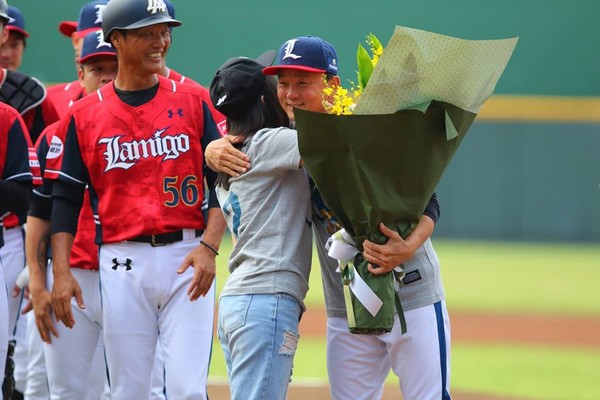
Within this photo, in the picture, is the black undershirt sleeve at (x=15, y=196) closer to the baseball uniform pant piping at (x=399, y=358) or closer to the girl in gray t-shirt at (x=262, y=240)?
the girl in gray t-shirt at (x=262, y=240)

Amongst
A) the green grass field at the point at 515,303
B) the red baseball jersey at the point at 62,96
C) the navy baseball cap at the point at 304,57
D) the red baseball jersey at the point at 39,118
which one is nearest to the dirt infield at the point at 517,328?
the green grass field at the point at 515,303

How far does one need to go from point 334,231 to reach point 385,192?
0.41 m

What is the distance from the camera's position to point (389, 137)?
10.6 ft

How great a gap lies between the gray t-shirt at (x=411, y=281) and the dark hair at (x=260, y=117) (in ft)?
1.08

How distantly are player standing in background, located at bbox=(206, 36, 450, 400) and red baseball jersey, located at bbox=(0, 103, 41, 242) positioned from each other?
97 cm

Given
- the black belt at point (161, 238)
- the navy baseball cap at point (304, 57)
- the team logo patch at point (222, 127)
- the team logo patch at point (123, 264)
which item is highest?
the navy baseball cap at point (304, 57)

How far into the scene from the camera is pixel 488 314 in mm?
10289

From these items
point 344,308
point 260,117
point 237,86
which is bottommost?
point 344,308

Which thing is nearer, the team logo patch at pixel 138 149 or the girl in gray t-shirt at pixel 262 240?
the girl in gray t-shirt at pixel 262 240

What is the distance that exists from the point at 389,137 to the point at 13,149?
181 centimetres

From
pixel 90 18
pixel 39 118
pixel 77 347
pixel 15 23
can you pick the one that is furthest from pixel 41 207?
pixel 15 23

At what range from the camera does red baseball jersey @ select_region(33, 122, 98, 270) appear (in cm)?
466

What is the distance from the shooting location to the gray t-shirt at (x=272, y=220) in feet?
11.4

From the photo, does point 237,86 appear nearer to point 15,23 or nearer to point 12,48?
point 12,48
